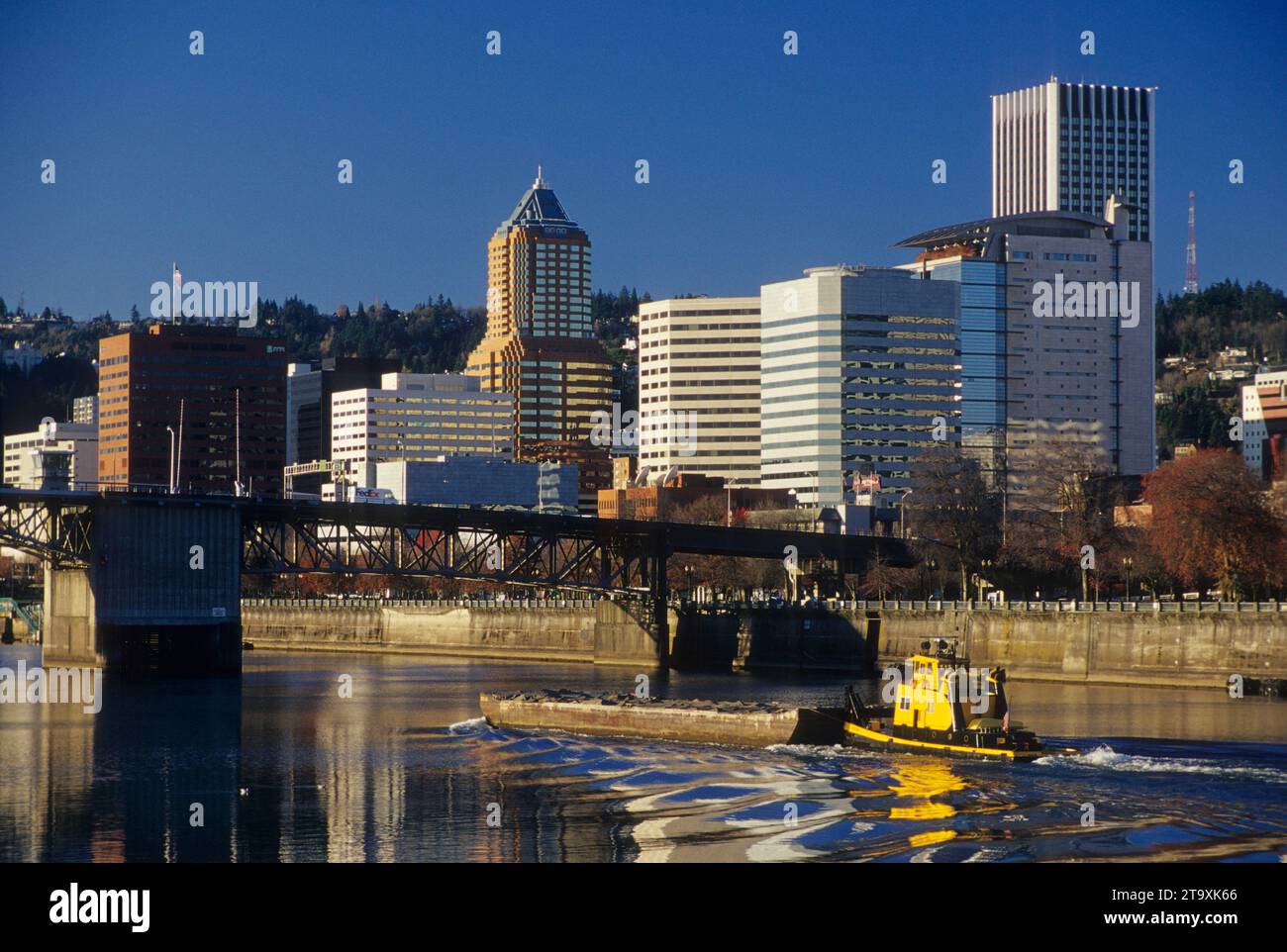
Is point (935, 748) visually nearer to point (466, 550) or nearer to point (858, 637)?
point (858, 637)

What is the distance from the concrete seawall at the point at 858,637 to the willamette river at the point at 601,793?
43.2ft

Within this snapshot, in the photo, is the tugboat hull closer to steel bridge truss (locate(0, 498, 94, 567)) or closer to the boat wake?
the boat wake

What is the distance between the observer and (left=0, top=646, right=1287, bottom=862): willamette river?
182 ft

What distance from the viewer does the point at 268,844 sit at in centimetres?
5781

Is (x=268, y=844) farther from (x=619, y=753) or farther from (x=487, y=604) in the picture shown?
(x=487, y=604)

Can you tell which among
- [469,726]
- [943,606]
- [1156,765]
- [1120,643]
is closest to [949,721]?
[1156,765]

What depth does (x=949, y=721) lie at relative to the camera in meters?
74.2

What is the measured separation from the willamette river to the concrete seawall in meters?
13.2

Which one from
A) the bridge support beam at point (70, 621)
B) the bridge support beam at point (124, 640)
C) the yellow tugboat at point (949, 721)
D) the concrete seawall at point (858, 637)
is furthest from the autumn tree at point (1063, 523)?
the bridge support beam at point (70, 621)

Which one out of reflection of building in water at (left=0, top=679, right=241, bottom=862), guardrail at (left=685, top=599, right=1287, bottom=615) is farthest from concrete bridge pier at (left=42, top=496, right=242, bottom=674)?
guardrail at (left=685, top=599, right=1287, bottom=615)

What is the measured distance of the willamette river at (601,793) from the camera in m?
55.6
